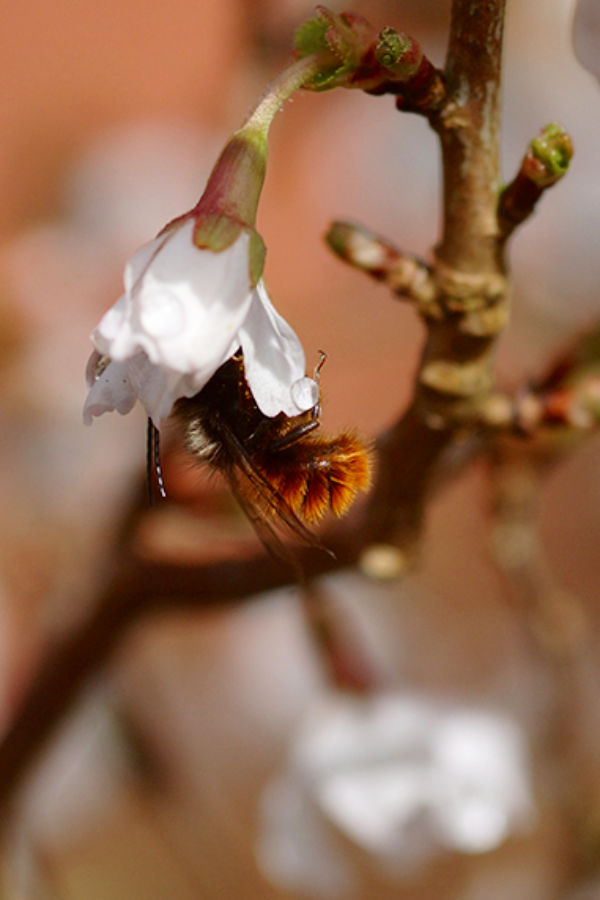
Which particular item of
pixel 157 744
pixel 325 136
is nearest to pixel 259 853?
pixel 157 744

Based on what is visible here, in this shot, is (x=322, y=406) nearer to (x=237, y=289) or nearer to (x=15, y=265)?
(x=237, y=289)

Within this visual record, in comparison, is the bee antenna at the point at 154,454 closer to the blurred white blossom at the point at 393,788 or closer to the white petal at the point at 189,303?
the white petal at the point at 189,303

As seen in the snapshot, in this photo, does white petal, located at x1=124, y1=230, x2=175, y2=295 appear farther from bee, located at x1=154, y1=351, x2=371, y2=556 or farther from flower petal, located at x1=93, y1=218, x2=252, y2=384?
bee, located at x1=154, y1=351, x2=371, y2=556

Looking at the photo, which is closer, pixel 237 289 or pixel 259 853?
pixel 237 289

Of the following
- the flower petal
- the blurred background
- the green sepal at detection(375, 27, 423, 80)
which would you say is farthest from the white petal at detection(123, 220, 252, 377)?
the blurred background

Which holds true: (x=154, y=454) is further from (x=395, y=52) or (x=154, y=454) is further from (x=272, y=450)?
(x=395, y=52)

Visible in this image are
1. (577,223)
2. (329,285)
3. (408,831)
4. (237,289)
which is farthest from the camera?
(329,285)
